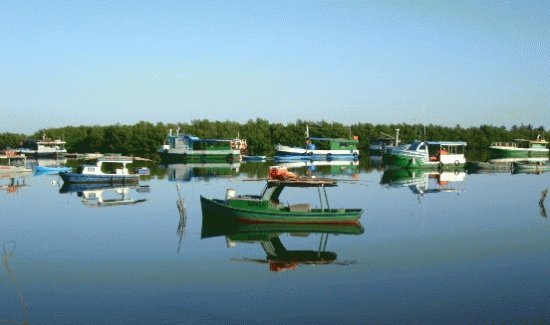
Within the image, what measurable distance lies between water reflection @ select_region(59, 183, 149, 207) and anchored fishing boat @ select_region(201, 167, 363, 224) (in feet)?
42.5

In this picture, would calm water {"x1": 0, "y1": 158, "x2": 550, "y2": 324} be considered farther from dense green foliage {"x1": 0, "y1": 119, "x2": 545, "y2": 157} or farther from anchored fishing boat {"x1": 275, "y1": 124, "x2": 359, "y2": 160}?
dense green foliage {"x1": 0, "y1": 119, "x2": 545, "y2": 157}

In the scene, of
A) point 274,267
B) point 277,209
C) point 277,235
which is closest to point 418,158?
point 277,209

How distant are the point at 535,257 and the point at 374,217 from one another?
1150 cm

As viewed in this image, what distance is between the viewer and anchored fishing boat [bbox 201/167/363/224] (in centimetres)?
2970

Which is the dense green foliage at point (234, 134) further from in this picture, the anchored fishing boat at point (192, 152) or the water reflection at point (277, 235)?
the water reflection at point (277, 235)

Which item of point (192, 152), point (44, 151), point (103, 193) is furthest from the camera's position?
point (44, 151)

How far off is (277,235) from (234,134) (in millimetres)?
104939

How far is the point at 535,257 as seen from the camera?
24.5 m

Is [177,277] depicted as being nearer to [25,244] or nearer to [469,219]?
[25,244]

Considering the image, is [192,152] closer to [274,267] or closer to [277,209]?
[277,209]

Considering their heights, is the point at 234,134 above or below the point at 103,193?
above

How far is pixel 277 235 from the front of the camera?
28.5 m

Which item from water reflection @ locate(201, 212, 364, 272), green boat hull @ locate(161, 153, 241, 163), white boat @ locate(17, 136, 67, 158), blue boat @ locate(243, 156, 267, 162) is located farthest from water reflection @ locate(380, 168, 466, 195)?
white boat @ locate(17, 136, 67, 158)

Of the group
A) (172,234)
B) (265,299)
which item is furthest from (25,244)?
(265,299)
